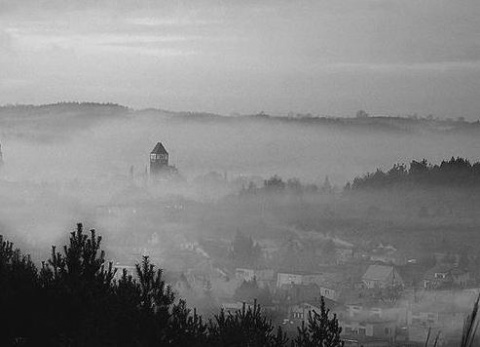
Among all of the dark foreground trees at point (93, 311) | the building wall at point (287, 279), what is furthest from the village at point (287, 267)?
the dark foreground trees at point (93, 311)

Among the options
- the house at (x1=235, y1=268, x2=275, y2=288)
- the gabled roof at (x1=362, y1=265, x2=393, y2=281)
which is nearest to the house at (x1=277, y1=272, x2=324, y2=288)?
the house at (x1=235, y1=268, x2=275, y2=288)

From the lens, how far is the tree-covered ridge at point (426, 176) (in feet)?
391

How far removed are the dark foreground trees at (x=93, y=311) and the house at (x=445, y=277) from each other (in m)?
54.9

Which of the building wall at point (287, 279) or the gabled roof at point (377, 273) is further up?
the gabled roof at point (377, 273)

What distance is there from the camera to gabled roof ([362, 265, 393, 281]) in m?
81.9

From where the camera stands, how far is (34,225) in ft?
238

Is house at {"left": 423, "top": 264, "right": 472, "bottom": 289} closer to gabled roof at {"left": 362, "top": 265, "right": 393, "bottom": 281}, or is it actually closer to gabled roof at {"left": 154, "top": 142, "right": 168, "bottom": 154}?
gabled roof at {"left": 362, "top": 265, "right": 393, "bottom": 281}

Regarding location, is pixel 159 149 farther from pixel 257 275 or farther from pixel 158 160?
pixel 257 275

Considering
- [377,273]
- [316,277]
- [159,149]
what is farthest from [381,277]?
[159,149]

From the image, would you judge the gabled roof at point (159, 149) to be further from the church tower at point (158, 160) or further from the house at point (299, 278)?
the house at point (299, 278)

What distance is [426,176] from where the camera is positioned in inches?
4759

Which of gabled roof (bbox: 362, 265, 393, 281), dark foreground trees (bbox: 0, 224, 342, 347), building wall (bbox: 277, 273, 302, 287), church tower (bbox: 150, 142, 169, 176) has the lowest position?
dark foreground trees (bbox: 0, 224, 342, 347)

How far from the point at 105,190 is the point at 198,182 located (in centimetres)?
797

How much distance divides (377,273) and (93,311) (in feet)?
205
